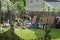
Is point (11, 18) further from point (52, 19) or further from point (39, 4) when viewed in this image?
point (39, 4)

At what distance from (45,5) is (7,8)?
8.08 metres

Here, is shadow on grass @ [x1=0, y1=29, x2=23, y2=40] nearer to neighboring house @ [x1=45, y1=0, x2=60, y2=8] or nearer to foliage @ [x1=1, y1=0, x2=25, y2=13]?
foliage @ [x1=1, y1=0, x2=25, y2=13]

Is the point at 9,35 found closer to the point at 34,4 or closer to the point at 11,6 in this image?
the point at 11,6

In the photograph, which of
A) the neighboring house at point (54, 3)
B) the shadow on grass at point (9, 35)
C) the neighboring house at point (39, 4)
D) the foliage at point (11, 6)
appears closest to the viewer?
the shadow on grass at point (9, 35)

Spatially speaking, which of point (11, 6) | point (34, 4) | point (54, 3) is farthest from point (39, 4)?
point (11, 6)

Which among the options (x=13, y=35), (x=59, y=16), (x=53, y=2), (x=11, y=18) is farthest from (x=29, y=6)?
(x=13, y=35)

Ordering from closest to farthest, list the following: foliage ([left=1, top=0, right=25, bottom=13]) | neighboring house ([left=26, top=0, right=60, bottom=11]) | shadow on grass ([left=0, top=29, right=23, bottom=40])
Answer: shadow on grass ([left=0, top=29, right=23, bottom=40]) → foliage ([left=1, top=0, right=25, bottom=13]) → neighboring house ([left=26, top=0, right=60, bottom=11])

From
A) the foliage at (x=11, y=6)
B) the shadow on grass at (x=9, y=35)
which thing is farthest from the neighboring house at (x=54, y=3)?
the shadow on grass at (x=9, y=35)

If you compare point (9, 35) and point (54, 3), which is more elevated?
point (9, 35)

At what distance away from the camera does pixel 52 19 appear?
62.2ft

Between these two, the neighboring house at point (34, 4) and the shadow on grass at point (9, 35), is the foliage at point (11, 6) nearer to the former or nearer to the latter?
the neighboring house at point (34, 4)

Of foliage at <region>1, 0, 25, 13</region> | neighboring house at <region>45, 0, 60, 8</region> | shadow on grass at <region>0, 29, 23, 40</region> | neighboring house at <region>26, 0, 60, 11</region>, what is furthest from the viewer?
neighboring house at <region>45, 0, 60, 8</region>

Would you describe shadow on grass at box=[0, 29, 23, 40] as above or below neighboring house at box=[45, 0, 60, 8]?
above

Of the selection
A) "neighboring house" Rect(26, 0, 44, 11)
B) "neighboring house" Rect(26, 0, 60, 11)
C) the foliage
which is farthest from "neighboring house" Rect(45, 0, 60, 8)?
the foliage
